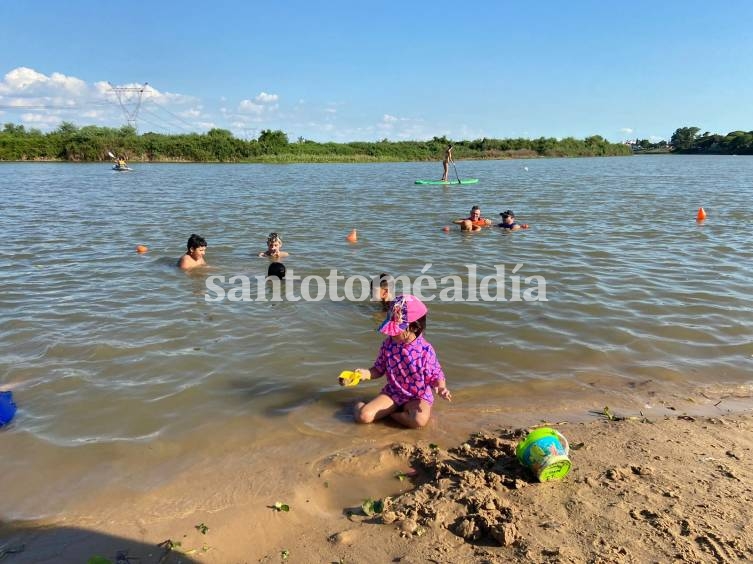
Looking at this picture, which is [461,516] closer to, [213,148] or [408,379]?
[408,379]

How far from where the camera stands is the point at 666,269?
32.2 ft

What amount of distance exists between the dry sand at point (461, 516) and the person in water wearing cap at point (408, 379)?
23.1 inches

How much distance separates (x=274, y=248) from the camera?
1049 cm

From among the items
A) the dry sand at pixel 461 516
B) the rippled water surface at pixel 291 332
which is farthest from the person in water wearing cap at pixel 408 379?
the dry sand at pixel 461 516

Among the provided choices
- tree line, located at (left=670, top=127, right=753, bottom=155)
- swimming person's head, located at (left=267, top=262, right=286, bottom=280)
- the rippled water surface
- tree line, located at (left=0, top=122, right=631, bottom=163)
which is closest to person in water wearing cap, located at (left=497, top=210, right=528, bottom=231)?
the rippled water surface

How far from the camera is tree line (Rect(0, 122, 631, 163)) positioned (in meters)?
64.2

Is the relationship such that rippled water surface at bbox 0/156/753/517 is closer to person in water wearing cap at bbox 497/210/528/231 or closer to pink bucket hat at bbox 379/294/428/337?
person in water wearing cap at bbox 497/210/528/231

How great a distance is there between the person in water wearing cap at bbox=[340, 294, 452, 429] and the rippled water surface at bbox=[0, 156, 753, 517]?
40cm

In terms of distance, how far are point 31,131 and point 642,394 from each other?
90.0m

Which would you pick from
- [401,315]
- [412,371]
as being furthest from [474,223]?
[401,315]

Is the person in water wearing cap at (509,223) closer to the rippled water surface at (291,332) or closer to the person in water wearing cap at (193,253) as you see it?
the rippled water surface at (291,332)

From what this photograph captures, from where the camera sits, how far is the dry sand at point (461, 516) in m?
2.91

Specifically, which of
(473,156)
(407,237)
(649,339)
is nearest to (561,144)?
(473,156)

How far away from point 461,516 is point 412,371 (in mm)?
1679
